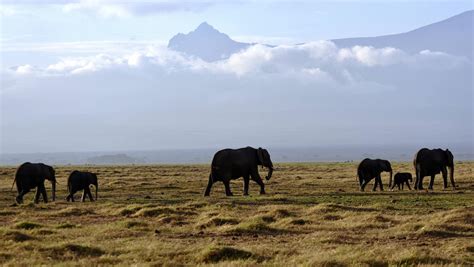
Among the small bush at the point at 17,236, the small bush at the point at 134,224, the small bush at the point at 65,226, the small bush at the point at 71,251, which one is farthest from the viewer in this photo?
the small bush at the point at 65,226

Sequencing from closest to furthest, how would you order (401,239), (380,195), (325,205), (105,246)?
(105,246)
(401,239)
(325,205)
(380,195)

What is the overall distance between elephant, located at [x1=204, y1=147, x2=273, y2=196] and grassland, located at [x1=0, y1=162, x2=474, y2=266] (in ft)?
14.8

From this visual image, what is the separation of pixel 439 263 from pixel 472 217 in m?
7.86

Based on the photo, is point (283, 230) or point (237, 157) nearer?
point (283, 230)

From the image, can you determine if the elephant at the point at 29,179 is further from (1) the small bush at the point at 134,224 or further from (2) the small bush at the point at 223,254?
(2) the small bush at the point at 223,254

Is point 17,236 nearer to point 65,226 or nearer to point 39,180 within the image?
point 65,226

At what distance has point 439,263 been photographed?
15609 mm

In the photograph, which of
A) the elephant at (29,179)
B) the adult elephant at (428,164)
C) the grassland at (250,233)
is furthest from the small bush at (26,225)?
the adult elephant at (428,164)

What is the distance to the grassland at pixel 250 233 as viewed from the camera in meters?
16.3

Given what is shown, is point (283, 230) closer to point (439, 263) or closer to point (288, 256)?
point (288, 256)

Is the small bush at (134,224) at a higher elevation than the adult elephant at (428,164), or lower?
lower

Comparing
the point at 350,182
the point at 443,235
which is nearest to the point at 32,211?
the point at 443,235

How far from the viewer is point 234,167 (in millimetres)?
38188

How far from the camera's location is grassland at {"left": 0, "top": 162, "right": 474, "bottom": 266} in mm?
16344
